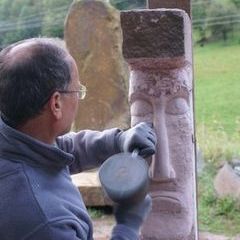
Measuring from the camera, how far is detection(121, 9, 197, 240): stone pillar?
185 centimetres

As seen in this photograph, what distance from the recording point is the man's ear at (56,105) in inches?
50.4

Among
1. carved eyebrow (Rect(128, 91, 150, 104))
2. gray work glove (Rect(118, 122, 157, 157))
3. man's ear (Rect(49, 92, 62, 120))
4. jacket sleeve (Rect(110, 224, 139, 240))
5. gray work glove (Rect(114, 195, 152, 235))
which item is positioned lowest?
carved eyebrow (Rect(128, 91, 150, 104))

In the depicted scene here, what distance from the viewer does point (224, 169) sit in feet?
13.9

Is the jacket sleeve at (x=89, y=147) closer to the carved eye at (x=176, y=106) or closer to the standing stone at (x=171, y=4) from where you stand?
the carved eye at (x=176, y=106)

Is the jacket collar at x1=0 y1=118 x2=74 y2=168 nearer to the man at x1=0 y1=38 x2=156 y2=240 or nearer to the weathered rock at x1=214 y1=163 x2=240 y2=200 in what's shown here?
the man at x1=0 y1=38 x2=156 y2=240

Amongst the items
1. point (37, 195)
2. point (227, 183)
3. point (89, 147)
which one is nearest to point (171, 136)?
point (89, 147)

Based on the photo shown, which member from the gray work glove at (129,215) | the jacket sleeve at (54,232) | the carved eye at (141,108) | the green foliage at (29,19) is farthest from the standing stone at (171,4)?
the green foliage at (29,19)

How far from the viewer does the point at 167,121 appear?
196 cm

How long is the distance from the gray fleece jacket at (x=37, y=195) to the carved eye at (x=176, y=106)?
681 millimetres

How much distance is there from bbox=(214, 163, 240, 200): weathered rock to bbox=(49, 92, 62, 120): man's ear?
2.82m

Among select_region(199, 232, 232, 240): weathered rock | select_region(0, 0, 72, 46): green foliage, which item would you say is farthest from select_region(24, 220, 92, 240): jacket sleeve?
select_region(0, 0, 72, 46): green foliage

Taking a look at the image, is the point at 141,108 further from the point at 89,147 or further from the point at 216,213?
the point at 216,213

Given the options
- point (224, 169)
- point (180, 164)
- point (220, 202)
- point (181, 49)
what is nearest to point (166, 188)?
point (180, 164)

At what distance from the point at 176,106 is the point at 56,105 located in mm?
742
